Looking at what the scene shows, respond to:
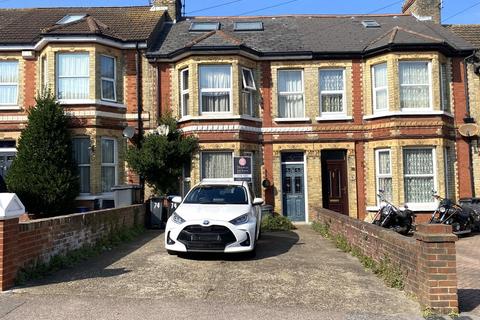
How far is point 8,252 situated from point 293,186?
11732 millimetres

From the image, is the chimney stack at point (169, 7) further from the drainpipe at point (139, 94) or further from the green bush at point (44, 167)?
the green bush at point (44, 167)

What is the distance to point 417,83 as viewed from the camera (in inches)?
637

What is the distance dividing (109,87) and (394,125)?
10.5 metres

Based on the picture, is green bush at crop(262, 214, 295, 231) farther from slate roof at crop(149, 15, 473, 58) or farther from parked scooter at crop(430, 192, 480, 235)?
slate roof at crop(149, 15, 473, 58)

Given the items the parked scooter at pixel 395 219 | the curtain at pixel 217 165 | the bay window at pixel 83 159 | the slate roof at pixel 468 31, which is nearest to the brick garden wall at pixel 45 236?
the bay window at pixel 83 159

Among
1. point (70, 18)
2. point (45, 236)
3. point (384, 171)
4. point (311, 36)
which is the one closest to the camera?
point (45, 236)

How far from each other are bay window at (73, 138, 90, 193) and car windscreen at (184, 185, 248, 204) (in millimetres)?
6942

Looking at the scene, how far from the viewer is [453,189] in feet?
54.1

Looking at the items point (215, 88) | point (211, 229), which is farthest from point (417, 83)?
point (211, 229)

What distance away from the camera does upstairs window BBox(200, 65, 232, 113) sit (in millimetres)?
16141

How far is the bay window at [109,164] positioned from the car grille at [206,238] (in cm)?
840

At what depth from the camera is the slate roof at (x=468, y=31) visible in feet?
60.7

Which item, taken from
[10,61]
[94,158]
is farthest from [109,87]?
[10,61]

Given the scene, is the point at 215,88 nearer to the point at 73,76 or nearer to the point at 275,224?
the point at 73,76
